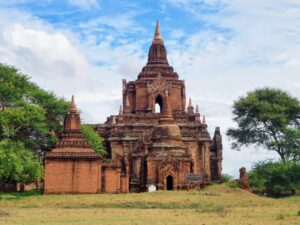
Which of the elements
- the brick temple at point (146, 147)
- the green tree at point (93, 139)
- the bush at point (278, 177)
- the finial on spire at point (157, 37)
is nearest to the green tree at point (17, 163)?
the brick temple at point (146, 147)

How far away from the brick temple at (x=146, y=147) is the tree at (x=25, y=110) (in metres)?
2.58

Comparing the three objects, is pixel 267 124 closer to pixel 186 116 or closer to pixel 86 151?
pixel 186 116

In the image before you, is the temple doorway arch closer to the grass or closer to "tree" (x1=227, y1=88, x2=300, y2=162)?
the grass

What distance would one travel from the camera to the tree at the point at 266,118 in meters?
59.9

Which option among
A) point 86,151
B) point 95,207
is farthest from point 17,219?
point 86,151

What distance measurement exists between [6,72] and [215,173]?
29034 mm

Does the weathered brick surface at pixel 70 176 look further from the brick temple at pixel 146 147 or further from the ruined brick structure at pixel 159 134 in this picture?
the ruined brick structure at pixel 159 134

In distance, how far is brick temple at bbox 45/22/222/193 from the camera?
46.9 metres

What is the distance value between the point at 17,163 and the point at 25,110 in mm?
5663

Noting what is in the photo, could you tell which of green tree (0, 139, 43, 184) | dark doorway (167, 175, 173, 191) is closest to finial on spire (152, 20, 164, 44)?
dark doorway (167, 175, 173, 191)

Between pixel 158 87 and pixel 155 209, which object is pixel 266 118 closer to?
pixel 158 87

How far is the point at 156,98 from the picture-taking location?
6450 centimetres

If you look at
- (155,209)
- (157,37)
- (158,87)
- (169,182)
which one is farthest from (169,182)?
(157,37)

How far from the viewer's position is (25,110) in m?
46.1
